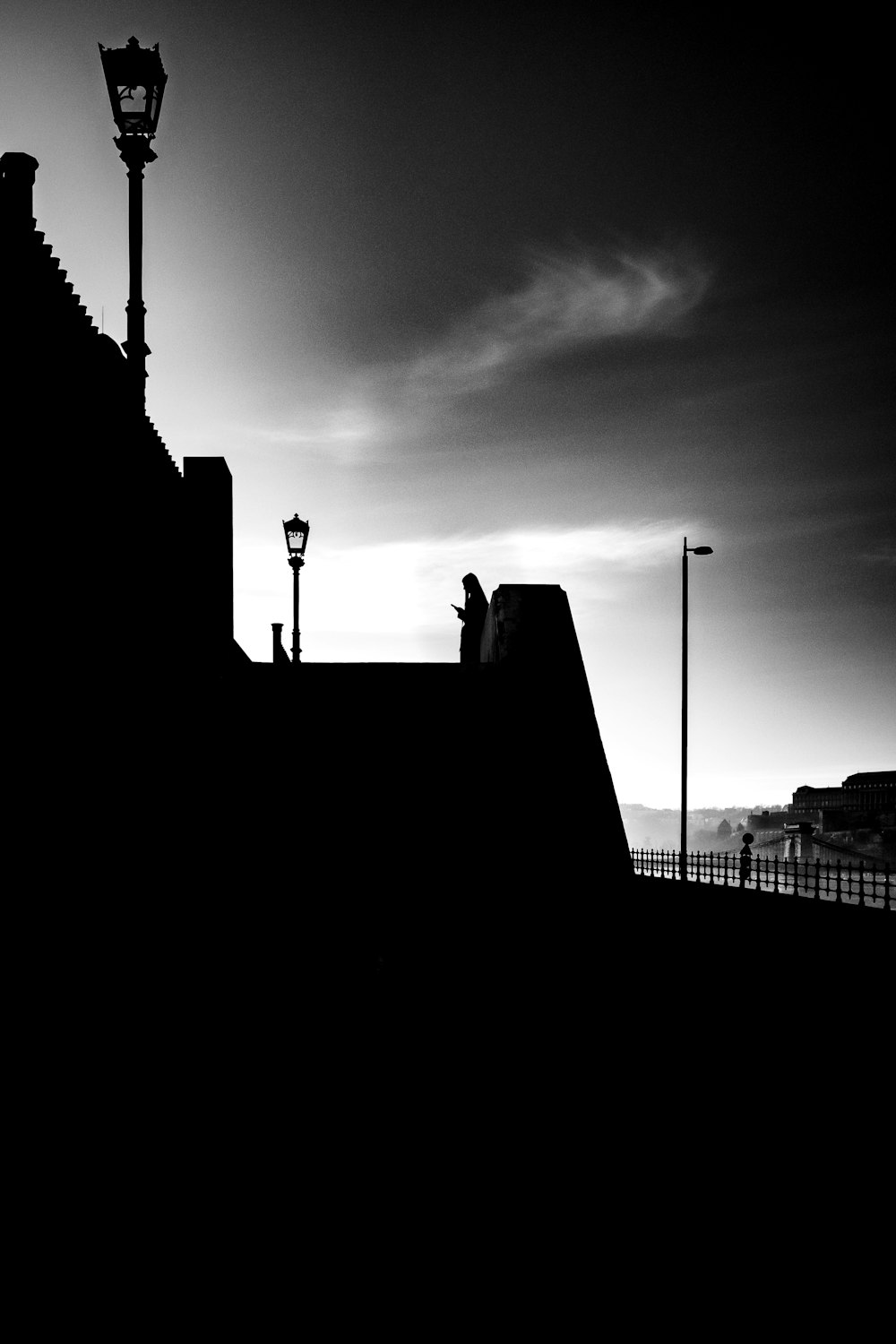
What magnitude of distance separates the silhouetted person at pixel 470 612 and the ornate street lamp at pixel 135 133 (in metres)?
4.44

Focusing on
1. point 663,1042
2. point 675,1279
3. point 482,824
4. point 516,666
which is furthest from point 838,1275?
point 516,666

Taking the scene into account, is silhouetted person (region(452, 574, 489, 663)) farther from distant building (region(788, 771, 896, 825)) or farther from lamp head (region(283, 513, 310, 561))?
→ distant building (region(788, 771, 896, 825))

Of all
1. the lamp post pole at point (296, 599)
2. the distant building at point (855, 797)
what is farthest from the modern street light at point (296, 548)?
the distant building at point (855, 797)

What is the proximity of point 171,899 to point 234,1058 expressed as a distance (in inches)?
33.6

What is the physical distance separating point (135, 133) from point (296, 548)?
10832 millimetres

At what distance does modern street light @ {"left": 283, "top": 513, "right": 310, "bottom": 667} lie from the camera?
18328 mm

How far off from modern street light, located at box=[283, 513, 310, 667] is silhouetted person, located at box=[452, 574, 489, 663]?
24.7ft

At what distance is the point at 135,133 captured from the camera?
26.1 ft

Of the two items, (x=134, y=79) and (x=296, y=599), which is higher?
(x=134, y=79)

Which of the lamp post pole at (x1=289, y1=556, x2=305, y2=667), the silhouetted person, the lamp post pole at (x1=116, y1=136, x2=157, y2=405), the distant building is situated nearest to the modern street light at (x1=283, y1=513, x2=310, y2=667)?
the lamp post pole at (x1=289, y1=556, x2=305, y2=667)

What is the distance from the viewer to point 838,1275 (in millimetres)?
3236

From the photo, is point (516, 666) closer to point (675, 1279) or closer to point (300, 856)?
point (300, 856)

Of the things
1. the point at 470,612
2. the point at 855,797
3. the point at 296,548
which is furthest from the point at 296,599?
the point at 855,797

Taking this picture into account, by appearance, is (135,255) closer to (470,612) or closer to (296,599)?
(470,612)
